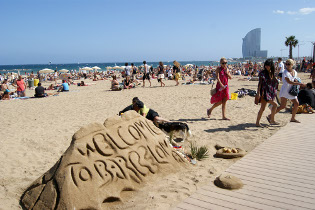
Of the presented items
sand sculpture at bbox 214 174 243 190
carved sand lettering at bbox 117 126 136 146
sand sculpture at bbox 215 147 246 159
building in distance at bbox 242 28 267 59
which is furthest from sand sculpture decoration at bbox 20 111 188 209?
building in distance at bbox 242 28 267 59

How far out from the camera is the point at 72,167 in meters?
3.13

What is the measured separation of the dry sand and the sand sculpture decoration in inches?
8.2

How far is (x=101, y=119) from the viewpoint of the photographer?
27.5ft

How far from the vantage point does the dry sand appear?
11.5 feet

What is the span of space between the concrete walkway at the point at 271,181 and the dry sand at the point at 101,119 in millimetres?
267

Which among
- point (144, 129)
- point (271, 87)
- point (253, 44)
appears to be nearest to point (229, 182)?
point (144, 129)

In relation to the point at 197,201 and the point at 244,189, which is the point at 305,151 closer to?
the point at 244,189

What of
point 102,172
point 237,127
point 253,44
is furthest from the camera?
point 253,44

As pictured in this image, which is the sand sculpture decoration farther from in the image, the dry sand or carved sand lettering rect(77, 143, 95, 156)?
the dry sand

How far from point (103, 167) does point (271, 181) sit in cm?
228

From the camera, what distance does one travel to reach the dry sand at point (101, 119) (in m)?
3.50

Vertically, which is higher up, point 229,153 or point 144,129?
point 144,129

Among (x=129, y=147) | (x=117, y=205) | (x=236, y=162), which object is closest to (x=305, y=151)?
(x=236, y=162)

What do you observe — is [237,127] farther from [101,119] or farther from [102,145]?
Answer: [102,145]
